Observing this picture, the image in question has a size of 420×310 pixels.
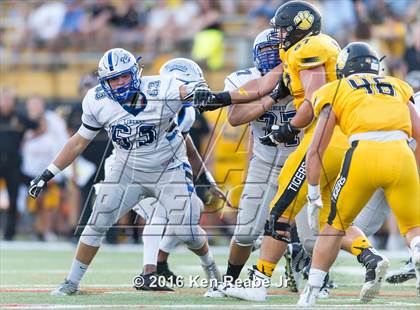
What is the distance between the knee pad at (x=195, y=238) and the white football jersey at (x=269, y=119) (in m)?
0.73

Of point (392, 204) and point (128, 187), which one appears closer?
point (392, 204)

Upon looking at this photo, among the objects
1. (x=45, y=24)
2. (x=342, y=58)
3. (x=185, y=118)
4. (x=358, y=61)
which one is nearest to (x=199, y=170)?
(x=185, y=118)

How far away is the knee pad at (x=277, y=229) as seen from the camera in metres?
7.26

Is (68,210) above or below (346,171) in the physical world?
below

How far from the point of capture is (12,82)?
17.4m

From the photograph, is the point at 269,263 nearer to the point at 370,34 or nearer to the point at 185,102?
the point at 185,102

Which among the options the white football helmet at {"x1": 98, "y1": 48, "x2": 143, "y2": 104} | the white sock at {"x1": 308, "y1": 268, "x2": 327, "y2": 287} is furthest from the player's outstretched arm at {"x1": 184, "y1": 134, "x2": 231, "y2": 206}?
the white sock at {"x1": 308, "y1": 268, "x2": 327, "y2": 287}

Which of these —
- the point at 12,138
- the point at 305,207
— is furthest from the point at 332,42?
the point at 12,138

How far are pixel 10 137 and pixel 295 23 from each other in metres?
8.04

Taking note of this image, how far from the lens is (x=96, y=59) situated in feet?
55.2

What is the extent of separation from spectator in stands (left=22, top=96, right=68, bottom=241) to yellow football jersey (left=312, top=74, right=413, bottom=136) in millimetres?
8509

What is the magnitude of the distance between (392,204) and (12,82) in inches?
461

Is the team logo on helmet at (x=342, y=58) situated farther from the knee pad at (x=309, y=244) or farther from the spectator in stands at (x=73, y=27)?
the spectator in stands at (x=73, y=27)

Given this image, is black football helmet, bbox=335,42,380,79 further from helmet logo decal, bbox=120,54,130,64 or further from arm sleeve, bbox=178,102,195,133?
arm sleeve, bbox=178,102,195,133
